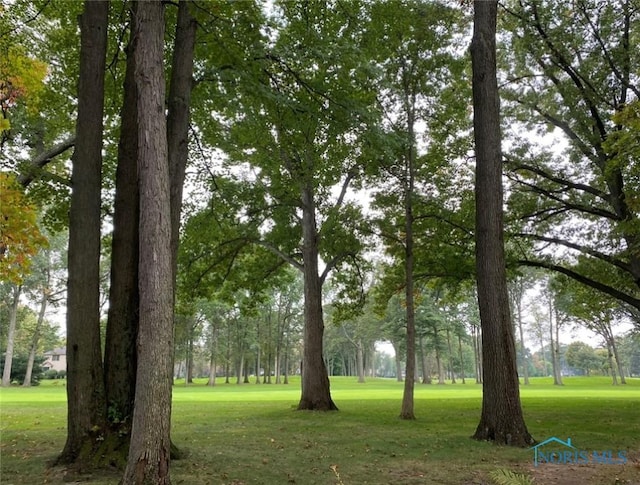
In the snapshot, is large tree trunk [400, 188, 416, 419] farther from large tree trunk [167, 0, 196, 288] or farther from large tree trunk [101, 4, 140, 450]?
large tree trunk [101, 4, 140, 450]

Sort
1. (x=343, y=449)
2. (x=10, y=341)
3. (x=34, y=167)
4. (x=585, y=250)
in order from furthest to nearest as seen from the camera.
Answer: (x=10, y=341)
(x=585, y=250)
(x=34, y=167)
(x=343, y=449)

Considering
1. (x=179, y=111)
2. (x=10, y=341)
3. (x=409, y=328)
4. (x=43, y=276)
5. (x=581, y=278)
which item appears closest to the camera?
(x=179, y=111)

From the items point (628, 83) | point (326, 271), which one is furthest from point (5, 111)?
point (628, 83)

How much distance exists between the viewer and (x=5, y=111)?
11.4 m

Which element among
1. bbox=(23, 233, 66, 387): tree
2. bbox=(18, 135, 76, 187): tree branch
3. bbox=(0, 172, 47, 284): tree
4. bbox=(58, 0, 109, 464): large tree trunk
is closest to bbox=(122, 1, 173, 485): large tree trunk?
bbox=(58, 0, 109, 464): large tree trunk

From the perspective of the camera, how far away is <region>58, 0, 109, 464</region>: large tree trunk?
6.21 meters

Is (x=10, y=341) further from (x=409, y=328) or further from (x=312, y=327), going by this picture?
(x=409, y=328)

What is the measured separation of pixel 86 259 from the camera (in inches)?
258

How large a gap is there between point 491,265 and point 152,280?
22.3 ft

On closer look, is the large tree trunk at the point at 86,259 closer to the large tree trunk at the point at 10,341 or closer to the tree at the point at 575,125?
the tree at the point at 575,125

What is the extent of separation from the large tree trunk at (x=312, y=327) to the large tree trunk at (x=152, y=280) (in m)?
10.2

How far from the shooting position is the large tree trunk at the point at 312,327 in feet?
51.4

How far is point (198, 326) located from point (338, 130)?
49.4 m

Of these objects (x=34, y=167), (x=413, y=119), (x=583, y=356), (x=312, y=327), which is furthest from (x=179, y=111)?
(x=583, y=356)
